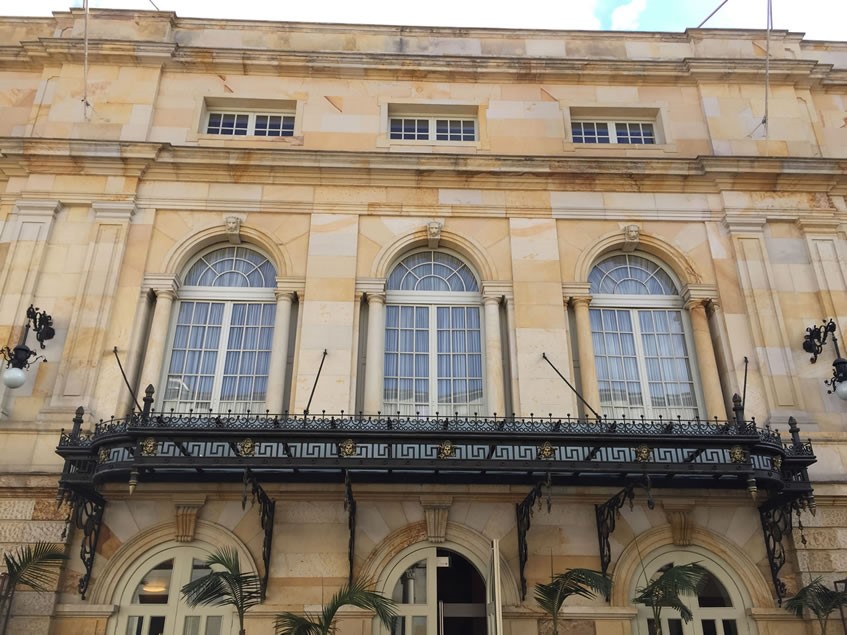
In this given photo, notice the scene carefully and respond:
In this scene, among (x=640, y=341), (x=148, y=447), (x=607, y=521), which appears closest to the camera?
(x=148, y=447)

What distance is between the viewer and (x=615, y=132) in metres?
17.4

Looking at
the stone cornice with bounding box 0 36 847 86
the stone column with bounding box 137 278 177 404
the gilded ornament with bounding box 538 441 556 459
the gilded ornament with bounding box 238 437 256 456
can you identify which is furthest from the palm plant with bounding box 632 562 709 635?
the stone cornice with bounding box 0 36 847 86

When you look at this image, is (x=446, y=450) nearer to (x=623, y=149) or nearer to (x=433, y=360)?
(x=433, y=360)

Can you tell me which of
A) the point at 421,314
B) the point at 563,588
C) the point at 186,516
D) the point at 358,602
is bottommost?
the point at 358,602

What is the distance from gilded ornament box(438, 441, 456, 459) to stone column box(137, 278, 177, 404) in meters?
6.15

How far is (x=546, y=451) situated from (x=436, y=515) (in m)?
2.51

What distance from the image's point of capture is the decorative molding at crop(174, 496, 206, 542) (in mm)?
12211

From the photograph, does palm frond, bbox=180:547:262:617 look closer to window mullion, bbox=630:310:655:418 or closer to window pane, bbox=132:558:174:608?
window pane, bbox=132:558:174:608

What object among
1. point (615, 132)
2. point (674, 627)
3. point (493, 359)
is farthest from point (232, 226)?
point (674, 627)

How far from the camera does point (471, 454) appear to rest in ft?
37.0

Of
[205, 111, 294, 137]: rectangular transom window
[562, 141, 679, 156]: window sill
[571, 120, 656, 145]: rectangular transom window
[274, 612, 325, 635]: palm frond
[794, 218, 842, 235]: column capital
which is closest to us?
[274, 612, 325, 635]: palm frond

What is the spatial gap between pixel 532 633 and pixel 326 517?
13.2 feet

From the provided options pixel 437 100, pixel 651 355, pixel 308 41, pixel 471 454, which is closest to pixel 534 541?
pixel 471 454

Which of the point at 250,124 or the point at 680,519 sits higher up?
the point at 250,124
